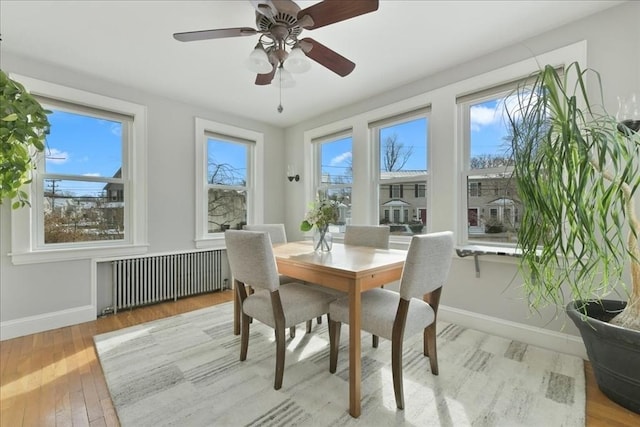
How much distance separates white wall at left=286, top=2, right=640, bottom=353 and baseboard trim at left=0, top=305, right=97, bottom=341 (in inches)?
138

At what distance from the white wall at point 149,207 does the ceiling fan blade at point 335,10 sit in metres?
2.46

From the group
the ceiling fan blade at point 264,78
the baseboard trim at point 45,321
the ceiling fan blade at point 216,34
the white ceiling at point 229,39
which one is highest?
the white ceiling at point 229,39

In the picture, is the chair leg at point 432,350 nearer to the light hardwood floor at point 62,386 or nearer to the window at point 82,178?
the light hardwood floor at point 62,386

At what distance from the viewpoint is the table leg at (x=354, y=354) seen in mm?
1502

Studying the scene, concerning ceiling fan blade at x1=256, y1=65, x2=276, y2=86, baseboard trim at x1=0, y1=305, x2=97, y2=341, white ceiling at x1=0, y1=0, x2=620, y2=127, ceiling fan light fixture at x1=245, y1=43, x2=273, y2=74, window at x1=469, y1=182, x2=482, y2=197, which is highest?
white ceiling at x1=0, y1=0, x2=620, y2=127

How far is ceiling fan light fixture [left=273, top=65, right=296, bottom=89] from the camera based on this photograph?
2.07 m

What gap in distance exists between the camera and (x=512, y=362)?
202cm

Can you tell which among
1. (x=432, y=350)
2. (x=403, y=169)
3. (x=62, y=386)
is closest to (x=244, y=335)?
(x=62, y=386)

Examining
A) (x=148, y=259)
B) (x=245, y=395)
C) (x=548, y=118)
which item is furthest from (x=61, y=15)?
(x=548, y=118)

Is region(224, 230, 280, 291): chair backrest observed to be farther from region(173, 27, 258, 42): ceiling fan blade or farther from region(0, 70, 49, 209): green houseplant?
region(173, 27, 258, 42): ceiling fan blade

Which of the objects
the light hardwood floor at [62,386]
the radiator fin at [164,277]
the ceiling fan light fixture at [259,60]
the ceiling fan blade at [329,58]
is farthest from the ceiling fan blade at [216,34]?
the radiator fin at [164,277]

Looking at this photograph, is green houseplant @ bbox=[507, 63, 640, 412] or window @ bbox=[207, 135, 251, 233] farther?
window @ bbox=[207, 135, 251, 233]

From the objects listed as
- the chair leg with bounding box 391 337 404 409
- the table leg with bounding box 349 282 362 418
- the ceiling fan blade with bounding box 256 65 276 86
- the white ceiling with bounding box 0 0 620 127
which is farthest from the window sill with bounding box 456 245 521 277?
the ceiling fan blade with bounding box 256 65 276 86

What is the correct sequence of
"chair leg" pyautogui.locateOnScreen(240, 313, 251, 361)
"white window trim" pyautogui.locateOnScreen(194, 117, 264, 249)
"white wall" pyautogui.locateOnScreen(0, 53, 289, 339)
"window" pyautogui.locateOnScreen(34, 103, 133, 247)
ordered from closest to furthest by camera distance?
"chair leg" pyautogui.locateOnScreen(240, 313, 251, 361) → "white wall" pyautogui.locateOnScreen(0, 53, 289, 339) → "window" pyautogui.locateOnScreen(34, 103, 133, 247) → "white window trim" pyautogui.locateOnScreen(194, 117, 264, 249)
